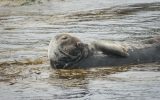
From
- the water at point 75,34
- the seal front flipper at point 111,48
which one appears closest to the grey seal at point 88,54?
the seal front flipper at point 111,48

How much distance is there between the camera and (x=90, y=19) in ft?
61.5

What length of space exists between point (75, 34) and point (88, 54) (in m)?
4.36

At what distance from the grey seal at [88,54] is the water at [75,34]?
28 cm

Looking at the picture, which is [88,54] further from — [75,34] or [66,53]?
[75,34]

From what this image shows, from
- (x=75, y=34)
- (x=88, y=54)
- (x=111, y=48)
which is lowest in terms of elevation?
(x=75, y=34)

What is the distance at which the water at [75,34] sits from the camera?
8555 mm

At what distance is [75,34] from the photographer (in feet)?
49.4

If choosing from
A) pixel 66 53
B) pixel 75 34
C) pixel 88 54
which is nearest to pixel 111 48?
pixel 88 54

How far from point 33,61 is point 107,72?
1.92 m

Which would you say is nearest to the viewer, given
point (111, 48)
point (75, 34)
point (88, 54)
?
point (111, 48)

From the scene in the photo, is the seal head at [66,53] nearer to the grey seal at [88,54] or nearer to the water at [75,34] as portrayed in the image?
the grey seal at [88,54]

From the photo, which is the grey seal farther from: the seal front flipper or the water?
the water

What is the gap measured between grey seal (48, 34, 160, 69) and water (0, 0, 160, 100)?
284 millimetres

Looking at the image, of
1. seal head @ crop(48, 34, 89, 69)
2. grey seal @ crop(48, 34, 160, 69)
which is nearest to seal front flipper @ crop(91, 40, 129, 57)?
grey seal @ crop(48, 34, 160, 69)
